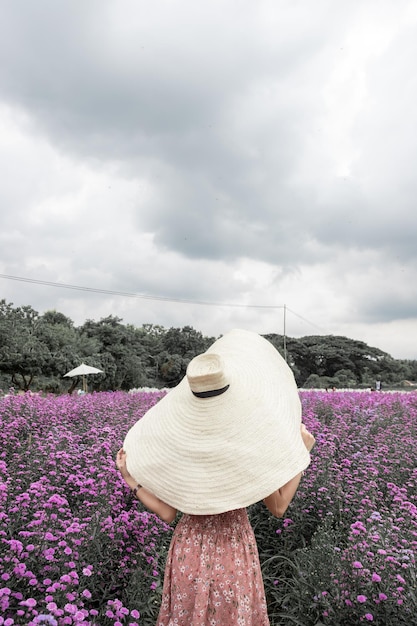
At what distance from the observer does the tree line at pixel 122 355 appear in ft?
83.8

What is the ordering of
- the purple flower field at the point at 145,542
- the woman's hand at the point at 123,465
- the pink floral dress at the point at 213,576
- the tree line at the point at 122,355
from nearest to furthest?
the pink floral dress at the point at 213,576 < the woman's hand at the point at 123,465 < the purple flower field at the point at 145,542 < the tree line at the point at 122,355

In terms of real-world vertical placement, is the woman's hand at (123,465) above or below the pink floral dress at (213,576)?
above

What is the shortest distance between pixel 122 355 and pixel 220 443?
34.6 meters

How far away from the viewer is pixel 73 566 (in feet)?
7.79

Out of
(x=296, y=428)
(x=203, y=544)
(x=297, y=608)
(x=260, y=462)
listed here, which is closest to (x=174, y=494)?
(x=203, y=544)

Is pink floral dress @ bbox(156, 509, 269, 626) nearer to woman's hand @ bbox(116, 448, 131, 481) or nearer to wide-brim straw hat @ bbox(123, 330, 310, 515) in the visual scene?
wide-brim straw hat @ bbox(123, 330, 310, 515)

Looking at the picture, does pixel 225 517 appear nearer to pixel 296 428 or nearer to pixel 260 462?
pixel 260 462

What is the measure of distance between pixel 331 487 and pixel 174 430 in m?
2.33

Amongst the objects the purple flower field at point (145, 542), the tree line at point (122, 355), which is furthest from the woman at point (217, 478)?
the tree line at point (122, 355)

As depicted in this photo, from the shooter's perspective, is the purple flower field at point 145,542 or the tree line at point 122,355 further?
the tree line at point 122,355

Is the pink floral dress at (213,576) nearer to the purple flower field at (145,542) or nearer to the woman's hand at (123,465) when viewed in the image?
the woman's hand at (123,465)

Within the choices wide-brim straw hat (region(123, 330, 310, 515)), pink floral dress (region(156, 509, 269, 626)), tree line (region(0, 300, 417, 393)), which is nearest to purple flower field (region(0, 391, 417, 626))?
pink floral dress (region(156, 509, 269, 626))

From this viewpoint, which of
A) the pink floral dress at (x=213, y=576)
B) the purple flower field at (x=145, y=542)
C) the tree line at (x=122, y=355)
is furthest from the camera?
the tree line at (x=122, y=355)

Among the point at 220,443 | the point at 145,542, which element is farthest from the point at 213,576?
the point at 145,542
